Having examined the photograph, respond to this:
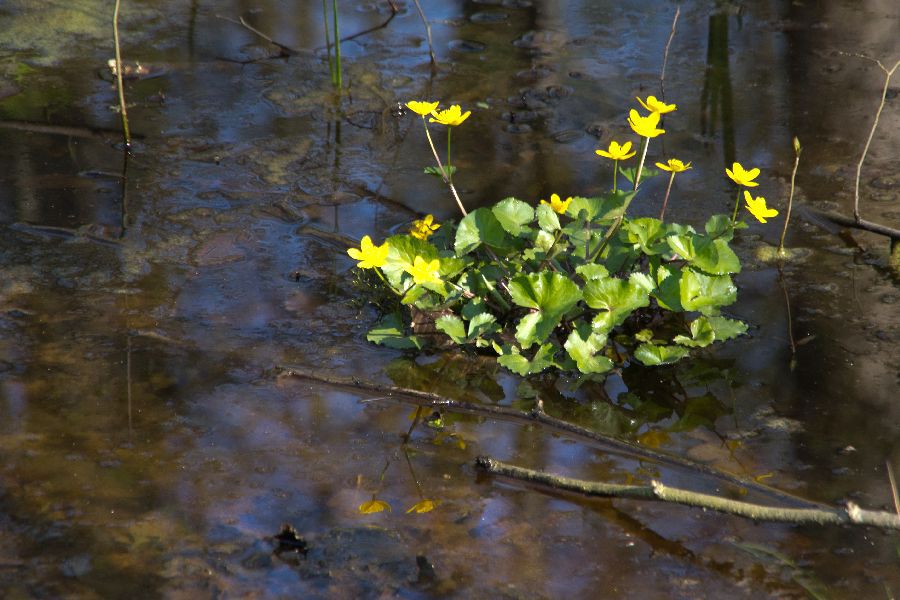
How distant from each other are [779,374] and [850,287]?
52 cm

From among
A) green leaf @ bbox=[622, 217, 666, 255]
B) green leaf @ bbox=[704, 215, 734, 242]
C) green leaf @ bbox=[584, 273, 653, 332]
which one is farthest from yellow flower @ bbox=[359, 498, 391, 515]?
green leaf @ bbox=[704, 215, 734, 242]

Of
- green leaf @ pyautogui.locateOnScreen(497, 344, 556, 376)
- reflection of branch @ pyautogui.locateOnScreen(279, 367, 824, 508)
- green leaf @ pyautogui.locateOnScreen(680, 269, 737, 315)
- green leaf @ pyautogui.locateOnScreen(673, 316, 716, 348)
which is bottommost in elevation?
reflection of branch @ pyautogui.locateOnScreen(279, 367, 824, 508)

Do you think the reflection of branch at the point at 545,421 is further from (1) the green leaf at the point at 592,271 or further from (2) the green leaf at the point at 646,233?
(2) the green leaf at the point at 646,233

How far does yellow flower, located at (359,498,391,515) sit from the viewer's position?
7.02 feet

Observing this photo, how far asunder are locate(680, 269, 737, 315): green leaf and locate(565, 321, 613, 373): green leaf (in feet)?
0.79

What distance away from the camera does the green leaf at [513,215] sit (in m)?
2.74

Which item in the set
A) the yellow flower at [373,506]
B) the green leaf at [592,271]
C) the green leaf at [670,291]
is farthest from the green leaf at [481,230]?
the yellow flower at [373,506]

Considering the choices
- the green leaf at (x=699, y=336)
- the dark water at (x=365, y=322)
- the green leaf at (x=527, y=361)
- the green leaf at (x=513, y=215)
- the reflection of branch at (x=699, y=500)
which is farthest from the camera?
the green leaf at (x=513, y=215)

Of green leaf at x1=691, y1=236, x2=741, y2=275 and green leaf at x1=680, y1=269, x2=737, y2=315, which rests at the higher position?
green leaf at x1=691, y1=236, x2=741, y2=275

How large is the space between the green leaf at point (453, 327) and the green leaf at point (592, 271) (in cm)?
33

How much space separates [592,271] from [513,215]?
28 centimetres

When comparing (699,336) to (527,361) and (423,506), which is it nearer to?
(527,361)

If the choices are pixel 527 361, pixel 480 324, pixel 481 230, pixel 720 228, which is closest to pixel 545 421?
pixel 527 361

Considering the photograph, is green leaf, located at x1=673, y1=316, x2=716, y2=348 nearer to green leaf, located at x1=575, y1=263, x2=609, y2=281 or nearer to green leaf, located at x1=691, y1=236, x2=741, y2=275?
green leaf, located at x1=691, y1=236, x2=741, y2=275
